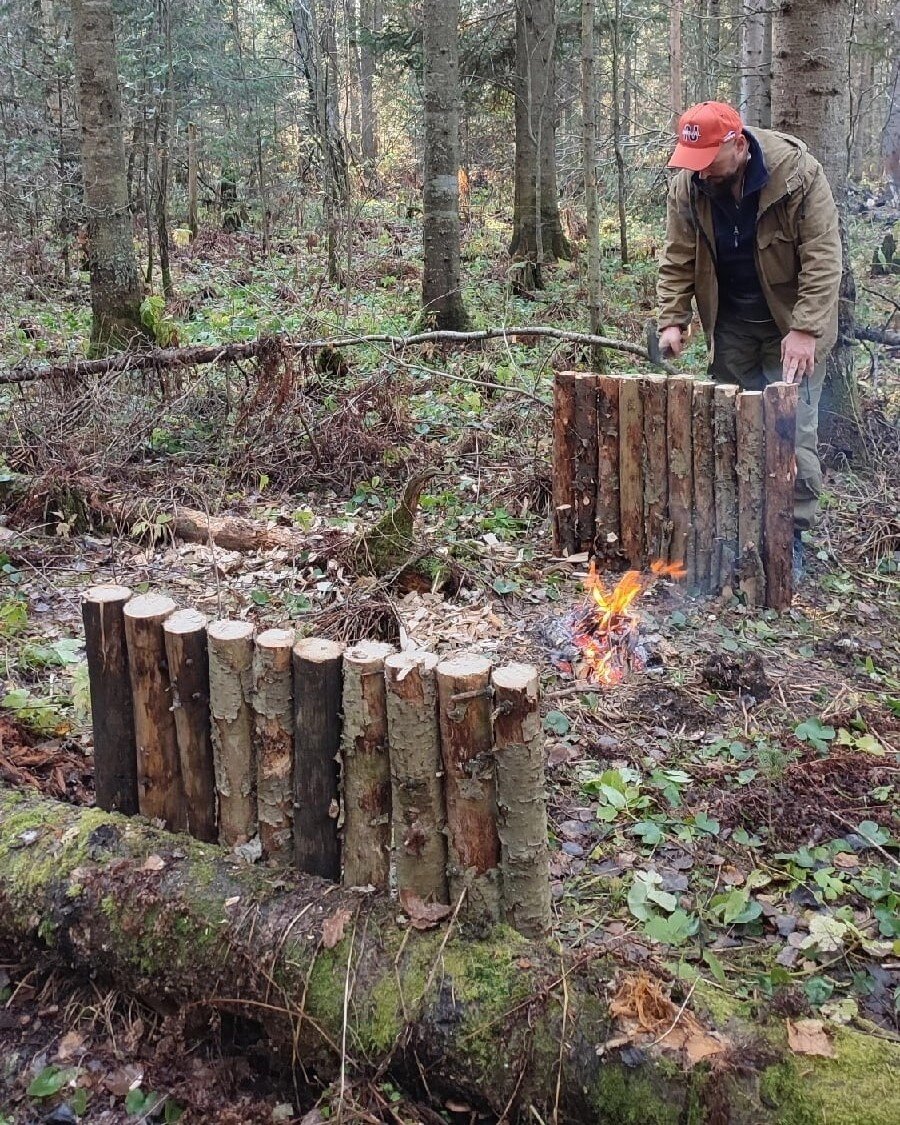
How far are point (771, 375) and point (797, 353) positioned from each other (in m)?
0.66

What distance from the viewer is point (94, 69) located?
866 centimetres

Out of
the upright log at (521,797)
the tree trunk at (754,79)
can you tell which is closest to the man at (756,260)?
the upright log at (521,797)

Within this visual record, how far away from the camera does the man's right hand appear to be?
541 centimetres

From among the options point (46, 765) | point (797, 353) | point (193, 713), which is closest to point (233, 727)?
point (193, 713)

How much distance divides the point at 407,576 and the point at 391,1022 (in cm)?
311

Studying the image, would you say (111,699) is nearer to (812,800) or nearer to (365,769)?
(365,769)

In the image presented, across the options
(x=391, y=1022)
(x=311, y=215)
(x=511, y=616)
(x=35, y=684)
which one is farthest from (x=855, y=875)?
(x=311, y=215)

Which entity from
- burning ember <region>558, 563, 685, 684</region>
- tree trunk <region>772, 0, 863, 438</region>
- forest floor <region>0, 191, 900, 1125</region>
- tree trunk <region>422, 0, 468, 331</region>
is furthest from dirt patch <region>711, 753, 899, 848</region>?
tree trunk <region>422, 0, 468, 331</region>

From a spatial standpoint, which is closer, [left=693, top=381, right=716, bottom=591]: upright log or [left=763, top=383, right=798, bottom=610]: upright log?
[left=763, top=383, right=798, bottom=610]: upright log

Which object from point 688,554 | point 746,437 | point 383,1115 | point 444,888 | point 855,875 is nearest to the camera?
point 383,1115

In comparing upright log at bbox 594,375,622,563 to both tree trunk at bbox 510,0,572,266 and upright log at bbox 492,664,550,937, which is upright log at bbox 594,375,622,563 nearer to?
upright log at bbox 492,664,550,937

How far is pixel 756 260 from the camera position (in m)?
5.12

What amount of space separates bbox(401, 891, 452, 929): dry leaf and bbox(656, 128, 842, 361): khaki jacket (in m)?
3.78

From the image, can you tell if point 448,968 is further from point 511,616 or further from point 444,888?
point 511,616
